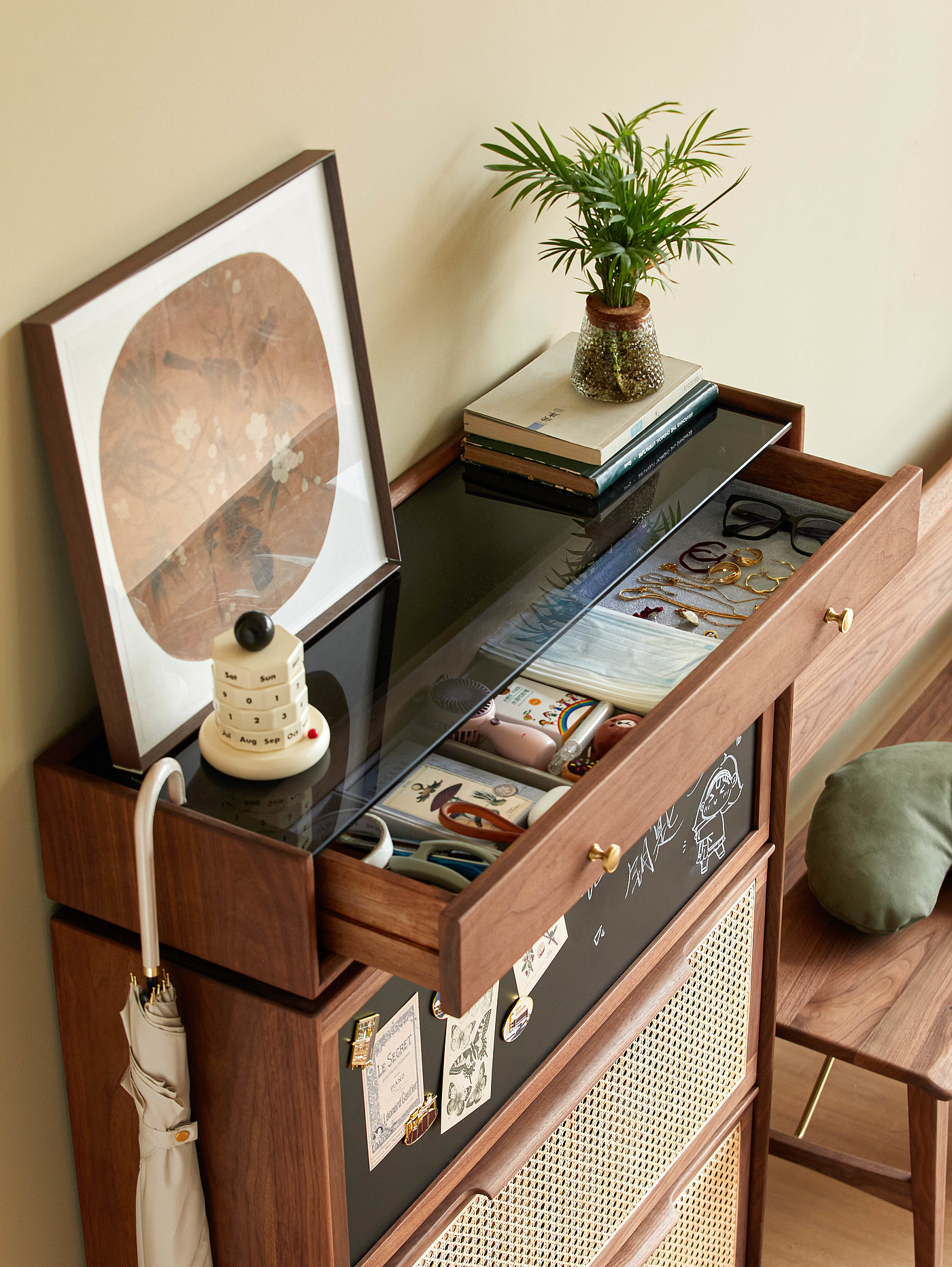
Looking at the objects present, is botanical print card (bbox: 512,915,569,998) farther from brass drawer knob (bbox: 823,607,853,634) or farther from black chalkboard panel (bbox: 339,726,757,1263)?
brass drawer knob (bbox: 823,607,853,634)

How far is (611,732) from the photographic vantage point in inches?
45.3

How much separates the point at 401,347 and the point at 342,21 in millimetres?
287

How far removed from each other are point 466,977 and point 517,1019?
354mm

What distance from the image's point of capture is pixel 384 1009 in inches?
41.6

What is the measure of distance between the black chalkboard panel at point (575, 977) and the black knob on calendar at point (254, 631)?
245 millimetres

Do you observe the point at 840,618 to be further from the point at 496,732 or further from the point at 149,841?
the point at 149,841

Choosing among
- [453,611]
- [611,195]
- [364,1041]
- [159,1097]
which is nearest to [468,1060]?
[364,1041]

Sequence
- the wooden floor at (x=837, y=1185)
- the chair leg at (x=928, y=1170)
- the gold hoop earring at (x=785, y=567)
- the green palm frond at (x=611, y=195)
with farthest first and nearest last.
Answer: the wooden floor at (x=837, y=1185), the chair leg at (x=928, y=1170), the gold hoop earring at (x=785, y=567), the green palm frond at (x=611, y=195)

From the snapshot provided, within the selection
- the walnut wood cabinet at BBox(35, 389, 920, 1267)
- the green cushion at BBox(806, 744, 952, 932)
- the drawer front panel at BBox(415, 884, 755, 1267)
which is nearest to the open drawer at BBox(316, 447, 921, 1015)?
the walnut wood cabinet at BBox(35, 389, 920, 1267)

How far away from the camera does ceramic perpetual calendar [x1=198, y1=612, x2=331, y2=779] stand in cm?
90

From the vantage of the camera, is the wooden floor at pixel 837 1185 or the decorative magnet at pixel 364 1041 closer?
the decorative magnet at pixel 364 1041

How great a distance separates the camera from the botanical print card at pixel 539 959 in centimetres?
120

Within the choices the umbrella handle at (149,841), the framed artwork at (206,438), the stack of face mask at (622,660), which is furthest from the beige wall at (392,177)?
the stack of face mask at (622,660)

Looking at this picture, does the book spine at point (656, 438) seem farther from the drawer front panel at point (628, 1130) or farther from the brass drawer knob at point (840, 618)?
the drawer front panel at point (628, 1130)
